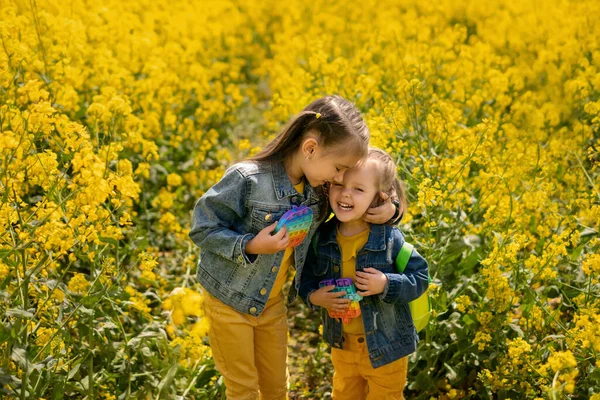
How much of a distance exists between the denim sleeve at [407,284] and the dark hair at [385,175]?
0.24m

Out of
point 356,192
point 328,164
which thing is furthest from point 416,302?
point 328,164

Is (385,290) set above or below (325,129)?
below

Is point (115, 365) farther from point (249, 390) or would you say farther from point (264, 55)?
point (264, 55)

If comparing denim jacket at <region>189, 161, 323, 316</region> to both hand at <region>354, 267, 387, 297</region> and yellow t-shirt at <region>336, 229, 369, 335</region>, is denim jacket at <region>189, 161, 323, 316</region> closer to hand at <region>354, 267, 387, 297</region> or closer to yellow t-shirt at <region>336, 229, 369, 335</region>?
yellow t-shirt at <region>336, 229, 369, 335</region>

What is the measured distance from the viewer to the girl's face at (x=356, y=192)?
2.60 meters

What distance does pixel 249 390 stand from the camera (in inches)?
106

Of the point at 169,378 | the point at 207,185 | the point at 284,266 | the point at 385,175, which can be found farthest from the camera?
the point at 207,185

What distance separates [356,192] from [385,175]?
0.14m

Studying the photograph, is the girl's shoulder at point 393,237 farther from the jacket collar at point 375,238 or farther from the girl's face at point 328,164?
the girl's face at point 328,164

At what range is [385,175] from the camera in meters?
2.64

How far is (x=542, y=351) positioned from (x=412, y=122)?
1473mm

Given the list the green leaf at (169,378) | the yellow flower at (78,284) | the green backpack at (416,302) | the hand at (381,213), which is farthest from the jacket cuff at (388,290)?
the yellow flower at (78,284)

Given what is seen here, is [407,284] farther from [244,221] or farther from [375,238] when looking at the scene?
[244,221]

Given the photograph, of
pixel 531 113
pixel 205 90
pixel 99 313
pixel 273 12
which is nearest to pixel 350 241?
pixel 99 313
